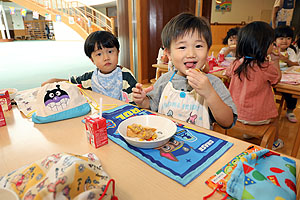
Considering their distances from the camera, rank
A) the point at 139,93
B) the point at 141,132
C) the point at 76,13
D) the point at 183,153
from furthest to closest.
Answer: the point at 76,13 → the point at 139,93 → the point at 141,132 → the point at 183,153

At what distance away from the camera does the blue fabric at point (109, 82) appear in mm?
1731

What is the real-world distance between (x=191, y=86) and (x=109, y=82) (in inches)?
36.8

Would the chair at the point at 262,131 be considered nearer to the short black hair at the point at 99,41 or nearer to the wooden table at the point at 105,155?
the wooden table at the point at 105,155

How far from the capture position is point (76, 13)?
504cm

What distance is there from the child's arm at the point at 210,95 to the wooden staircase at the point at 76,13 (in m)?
3.57

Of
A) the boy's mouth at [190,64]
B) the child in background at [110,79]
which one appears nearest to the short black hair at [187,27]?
the boy's mouth at [190,64]

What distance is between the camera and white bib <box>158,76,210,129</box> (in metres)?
1.17

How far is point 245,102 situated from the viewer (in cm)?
179

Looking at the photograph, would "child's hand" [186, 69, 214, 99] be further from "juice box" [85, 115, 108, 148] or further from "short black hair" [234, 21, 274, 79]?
"short black hair" [234, 21, 274, 79]

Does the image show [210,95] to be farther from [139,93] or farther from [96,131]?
[96,131]

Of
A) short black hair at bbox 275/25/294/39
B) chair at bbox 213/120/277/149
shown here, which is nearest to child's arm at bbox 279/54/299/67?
short black hair at bbox 275/25/294/39

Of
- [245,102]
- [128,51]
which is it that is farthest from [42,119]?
[128,51]

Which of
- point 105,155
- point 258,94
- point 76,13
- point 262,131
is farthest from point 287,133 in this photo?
point 76,13

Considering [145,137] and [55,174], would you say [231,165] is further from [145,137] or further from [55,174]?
[55,174]
